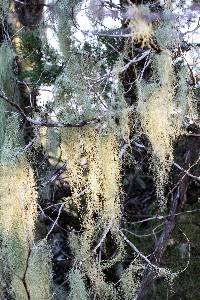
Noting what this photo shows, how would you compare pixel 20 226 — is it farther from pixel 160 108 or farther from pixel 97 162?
pixel 160 108

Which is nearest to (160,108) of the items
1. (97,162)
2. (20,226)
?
(97,162)

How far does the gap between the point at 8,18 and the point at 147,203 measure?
49.0 inches

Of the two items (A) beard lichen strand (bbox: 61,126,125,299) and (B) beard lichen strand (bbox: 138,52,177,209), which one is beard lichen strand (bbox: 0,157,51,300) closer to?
Result: (A) beard lichen strand (bbox: 61,126,125,299)

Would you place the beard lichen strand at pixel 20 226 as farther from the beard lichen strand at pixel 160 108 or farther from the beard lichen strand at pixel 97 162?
the beard lichen strand at pixel 160 108

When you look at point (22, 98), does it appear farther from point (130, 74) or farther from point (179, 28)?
point (179, 28)

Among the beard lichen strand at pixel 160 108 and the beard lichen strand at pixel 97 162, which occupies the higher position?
the beard lichen strand at pixel 160 108

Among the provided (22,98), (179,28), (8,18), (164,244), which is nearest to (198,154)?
(164,244)

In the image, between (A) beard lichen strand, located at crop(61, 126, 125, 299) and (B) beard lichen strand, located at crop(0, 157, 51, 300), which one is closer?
(B) beard lichen strand, located at crop(0, 157, 51, 300)

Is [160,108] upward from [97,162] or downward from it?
upward

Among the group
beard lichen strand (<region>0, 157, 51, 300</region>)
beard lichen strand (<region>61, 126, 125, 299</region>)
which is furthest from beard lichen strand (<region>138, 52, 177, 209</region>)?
beard lichen strand (<region>0, 157, 51, 300</region>)

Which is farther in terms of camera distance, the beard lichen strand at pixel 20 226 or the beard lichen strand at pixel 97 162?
the beard lichen strand at pixel 97 162

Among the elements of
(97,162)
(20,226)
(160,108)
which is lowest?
(20,226)

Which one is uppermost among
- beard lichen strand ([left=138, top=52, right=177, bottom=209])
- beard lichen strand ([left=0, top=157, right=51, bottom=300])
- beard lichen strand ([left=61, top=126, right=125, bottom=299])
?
beard lichen strand ([left=138, top=52, right=177, bottom=209])

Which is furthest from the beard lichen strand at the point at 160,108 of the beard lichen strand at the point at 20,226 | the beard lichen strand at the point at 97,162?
the beard lichen strand at the point at 20,226
